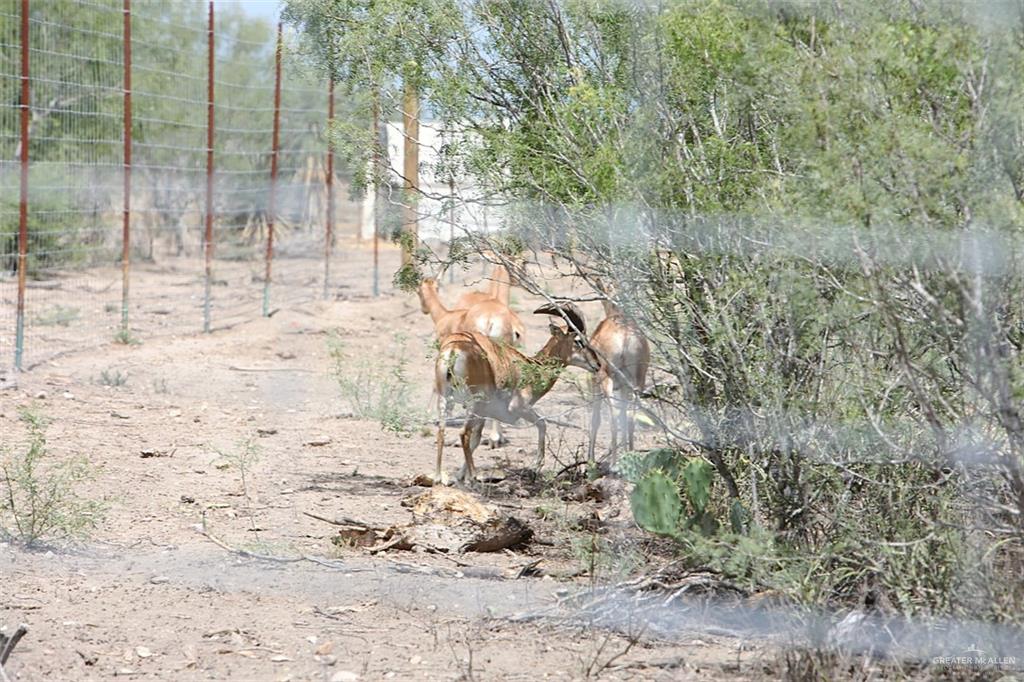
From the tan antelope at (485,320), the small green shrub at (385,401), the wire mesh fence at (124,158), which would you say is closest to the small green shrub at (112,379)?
the wire mesh fence at (124,158)

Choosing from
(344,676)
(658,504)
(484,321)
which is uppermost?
(484,321)

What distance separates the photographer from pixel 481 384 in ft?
27.0

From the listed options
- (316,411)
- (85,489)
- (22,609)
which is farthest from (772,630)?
(316,411)

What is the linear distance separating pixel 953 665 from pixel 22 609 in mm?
3426

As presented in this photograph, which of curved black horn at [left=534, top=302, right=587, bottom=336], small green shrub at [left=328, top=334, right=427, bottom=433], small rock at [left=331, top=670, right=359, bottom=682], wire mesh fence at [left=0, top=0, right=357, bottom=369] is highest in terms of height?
wire mesh fence at [left=0, top=0, right=357, bottom=369]

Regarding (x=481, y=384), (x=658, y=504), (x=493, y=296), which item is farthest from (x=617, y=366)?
(x=658, y=504)

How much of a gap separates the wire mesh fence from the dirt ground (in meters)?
2.54

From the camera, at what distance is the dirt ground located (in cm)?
480

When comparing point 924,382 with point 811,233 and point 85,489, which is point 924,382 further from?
point 85,489

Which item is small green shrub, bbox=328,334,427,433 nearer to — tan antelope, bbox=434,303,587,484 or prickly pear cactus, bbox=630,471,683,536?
tan antelope, bbox=434,303,587,484

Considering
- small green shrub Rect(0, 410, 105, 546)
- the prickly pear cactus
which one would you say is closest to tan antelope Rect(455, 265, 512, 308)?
small green shrub Rect(0, 410, 105, 546)

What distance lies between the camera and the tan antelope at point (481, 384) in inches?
315

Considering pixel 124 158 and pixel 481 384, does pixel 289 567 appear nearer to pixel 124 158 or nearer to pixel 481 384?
pixel 481 384

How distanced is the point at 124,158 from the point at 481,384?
5767 mm
